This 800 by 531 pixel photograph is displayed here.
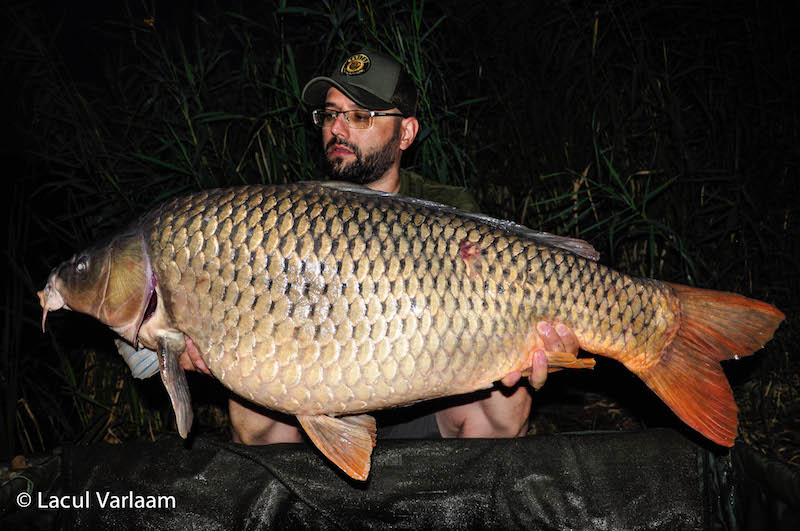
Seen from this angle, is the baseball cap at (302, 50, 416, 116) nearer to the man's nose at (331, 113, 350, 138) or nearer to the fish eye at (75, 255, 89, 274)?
the man's nose at (331, 113, 350, 138)

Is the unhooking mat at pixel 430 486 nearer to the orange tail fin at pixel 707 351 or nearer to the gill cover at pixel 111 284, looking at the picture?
the orange tail fin at pixel 707 351

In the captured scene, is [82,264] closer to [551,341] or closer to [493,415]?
[551,341]

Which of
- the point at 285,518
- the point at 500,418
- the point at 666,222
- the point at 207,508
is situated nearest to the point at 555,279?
the point at 500,418

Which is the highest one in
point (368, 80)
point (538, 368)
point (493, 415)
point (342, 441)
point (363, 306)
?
point (368, 80)

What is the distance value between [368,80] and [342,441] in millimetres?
1200

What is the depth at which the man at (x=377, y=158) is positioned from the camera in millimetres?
1958

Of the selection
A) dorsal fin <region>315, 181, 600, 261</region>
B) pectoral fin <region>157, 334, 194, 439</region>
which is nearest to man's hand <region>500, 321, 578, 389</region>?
dorsal fin <region>315, 181, 600, 261</region>

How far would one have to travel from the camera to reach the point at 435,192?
7.37ft

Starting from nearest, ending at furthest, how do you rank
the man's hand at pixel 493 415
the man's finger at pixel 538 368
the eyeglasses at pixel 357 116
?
the man's finger at pixel 538 368 → the man's hand at pixel 493 415 → the eyeglasses at pixel 357 116

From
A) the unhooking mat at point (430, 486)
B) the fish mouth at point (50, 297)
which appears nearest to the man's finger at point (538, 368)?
the unhooking mat at point (430, 486)

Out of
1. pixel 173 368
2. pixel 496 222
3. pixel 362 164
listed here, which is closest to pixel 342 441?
pixel 173 368

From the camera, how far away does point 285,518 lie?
1.53 m

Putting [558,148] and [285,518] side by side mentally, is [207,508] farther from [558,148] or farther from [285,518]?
[558,148]

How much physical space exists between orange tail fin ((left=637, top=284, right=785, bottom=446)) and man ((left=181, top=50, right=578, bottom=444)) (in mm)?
561
